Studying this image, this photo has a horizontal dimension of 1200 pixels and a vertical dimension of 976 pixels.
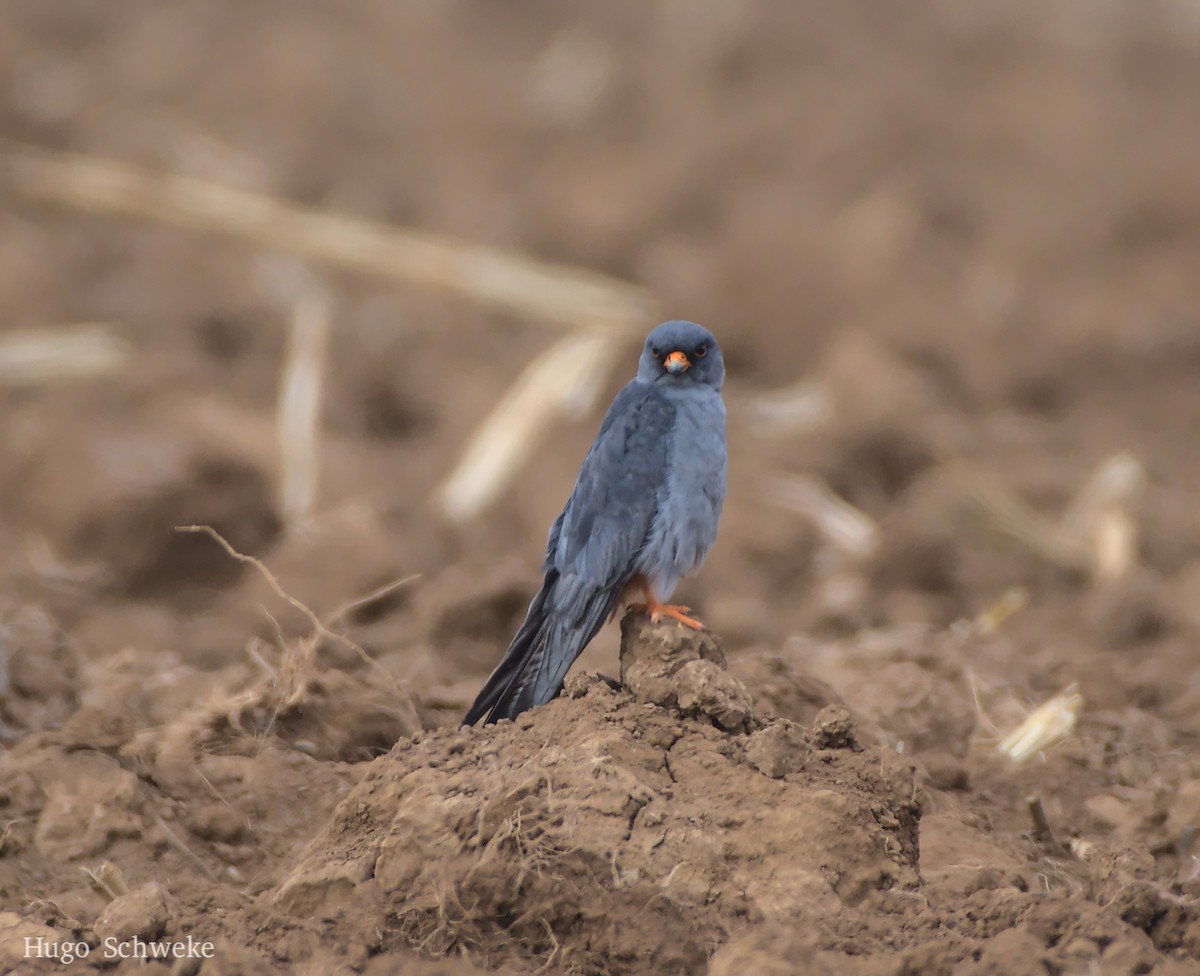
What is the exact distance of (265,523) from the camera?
7.09m

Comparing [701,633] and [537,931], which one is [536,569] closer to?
[701,633]

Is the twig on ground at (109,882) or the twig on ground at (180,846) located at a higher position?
the twig on ground at (180,846)

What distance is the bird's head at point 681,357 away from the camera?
Result: 456cm

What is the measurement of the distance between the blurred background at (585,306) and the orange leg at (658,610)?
68 cm

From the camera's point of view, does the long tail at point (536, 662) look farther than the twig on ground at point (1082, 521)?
No

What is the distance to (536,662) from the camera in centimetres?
412

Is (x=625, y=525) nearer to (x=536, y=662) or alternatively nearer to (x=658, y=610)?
(x=658, y=610)

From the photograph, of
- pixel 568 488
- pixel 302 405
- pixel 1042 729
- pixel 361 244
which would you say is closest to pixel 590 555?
pixel 1042 729

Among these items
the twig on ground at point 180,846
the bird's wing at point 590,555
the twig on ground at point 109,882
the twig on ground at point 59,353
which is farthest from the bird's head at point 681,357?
the twig on ground at point 59,353

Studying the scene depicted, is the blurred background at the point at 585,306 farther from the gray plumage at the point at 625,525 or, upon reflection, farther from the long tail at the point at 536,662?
the gray plumage at the point at 625,525

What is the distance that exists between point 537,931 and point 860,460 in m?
5.02

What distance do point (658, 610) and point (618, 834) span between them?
3.11 feet

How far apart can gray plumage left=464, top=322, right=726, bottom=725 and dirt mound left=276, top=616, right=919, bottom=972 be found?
14.4 inches

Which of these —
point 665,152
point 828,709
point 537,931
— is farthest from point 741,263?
point 537,931
